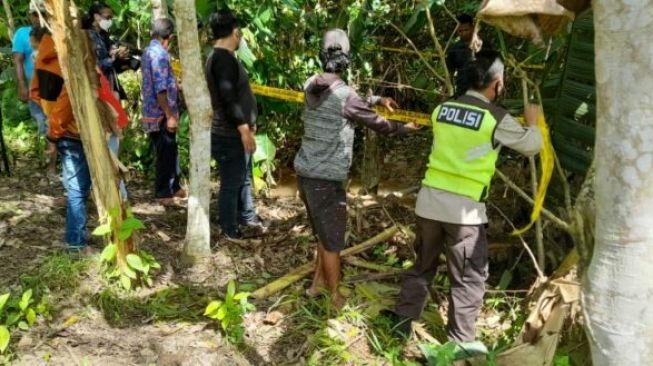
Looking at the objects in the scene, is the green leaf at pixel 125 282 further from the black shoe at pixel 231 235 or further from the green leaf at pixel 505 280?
the green leaf at pixel 505 280

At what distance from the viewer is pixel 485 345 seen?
11.7ft

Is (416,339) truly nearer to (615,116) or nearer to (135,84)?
(615,116)

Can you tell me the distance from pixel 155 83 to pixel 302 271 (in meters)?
2.09

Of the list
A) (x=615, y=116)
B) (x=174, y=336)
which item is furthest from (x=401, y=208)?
(x=615, y=116)

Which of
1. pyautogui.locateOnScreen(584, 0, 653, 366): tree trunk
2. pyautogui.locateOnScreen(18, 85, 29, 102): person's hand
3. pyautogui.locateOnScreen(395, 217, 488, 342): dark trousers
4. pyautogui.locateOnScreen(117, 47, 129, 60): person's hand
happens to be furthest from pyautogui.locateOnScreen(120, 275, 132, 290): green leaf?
pyautogui.locateOnScreen(18, 85, 29, 102): person's hand

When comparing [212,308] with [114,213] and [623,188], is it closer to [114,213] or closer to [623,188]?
[114,213]

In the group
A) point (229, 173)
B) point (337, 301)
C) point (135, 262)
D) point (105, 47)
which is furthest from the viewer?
point (105, 47)

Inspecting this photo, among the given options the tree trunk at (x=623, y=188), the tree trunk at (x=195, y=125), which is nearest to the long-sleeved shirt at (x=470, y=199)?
the tree trunk at (x=623, y=188)

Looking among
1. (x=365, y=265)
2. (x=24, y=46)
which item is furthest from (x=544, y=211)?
(x=24, y=46)

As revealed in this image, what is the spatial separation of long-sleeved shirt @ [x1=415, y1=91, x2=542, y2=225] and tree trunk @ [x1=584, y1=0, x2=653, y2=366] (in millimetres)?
1369

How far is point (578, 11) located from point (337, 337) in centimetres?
217

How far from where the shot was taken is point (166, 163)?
5613mm

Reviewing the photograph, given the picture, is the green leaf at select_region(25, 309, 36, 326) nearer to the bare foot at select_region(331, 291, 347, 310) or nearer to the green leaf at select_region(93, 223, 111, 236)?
the green leaf at select_region(93, 223, 111, 236)

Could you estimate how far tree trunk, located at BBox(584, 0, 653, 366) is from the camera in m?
1.54
